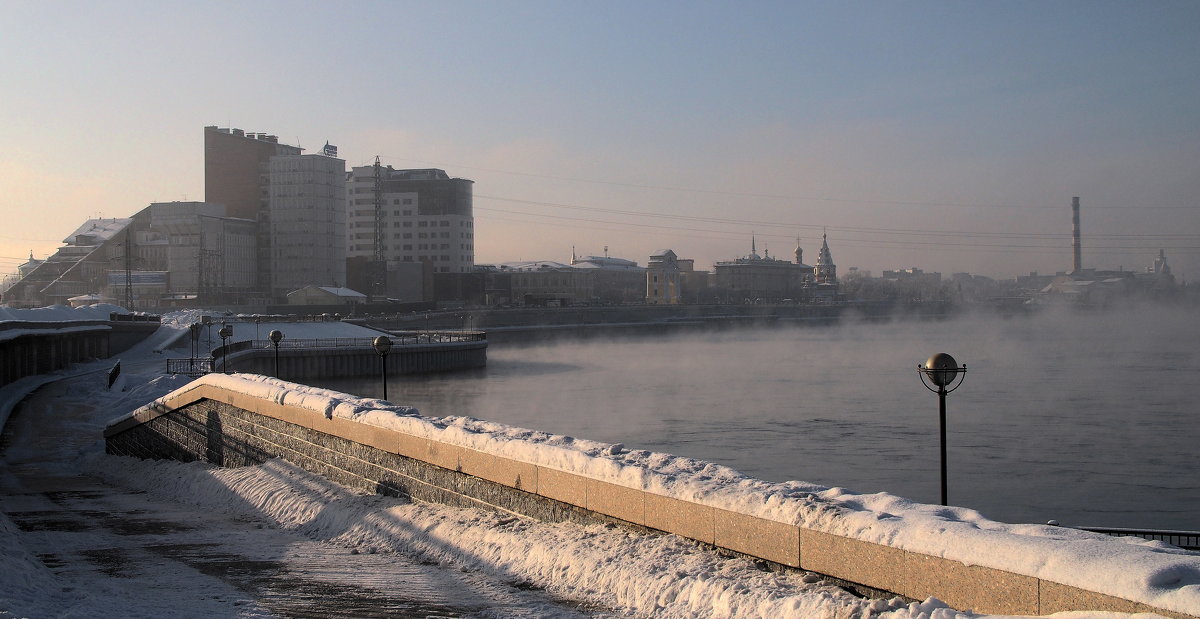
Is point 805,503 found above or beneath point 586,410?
above

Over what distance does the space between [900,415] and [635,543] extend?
38.8 meters

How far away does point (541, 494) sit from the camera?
37.7 feet

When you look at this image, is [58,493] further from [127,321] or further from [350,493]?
[127,321]

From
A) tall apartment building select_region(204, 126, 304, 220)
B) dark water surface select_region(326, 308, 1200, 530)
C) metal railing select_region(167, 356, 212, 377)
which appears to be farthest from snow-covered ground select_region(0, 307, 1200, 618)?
tall apartment building select_region(204, 126, 304, 220)

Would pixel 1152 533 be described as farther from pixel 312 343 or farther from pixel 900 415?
pixel 312 343

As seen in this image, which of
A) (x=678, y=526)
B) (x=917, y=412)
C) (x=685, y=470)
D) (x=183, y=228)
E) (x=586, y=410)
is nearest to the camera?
→ (x=678, y=526)

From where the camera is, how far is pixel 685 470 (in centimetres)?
1042

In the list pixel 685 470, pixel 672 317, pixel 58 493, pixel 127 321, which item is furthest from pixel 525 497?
pixel 672 317

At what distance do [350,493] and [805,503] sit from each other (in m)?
8.53

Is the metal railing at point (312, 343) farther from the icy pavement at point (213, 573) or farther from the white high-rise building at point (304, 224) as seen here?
the white high-rise building at point (304, 224)

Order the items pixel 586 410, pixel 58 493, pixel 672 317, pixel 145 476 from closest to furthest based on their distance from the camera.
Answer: pixel 58 493 < pixel 145 476 < pixel 586 410 < pixel 672 317

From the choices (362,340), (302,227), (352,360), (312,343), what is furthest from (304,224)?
(352,360)

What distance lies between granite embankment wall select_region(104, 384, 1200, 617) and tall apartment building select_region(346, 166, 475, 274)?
537ft

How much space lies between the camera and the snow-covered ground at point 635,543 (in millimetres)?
6602
